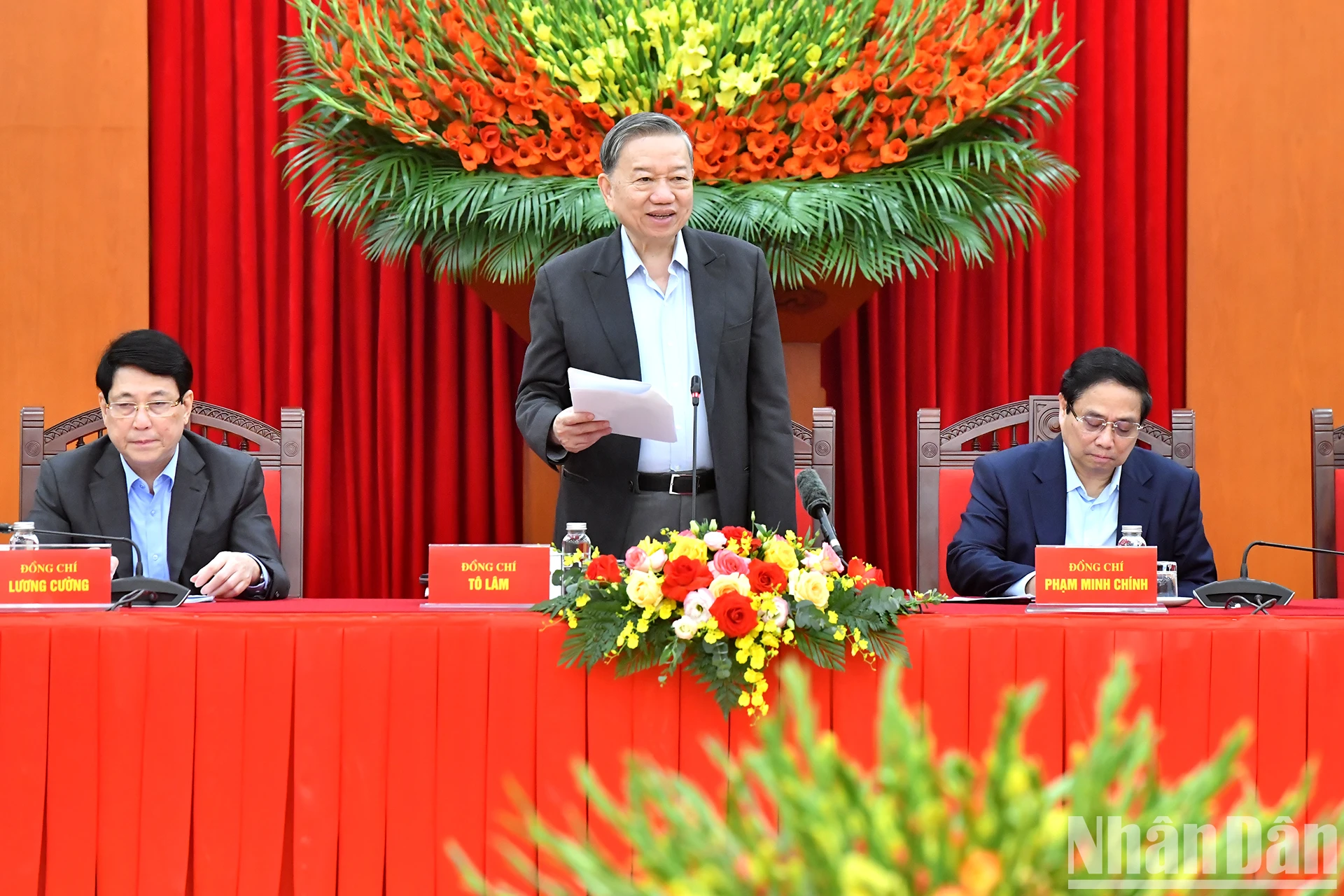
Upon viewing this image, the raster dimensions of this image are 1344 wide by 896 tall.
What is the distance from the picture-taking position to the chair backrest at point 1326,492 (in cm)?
233

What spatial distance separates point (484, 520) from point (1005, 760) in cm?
302

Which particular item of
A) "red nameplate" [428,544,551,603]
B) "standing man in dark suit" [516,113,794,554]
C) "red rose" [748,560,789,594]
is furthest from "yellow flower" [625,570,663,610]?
"standing man in dark suit" [516,113,794,554]

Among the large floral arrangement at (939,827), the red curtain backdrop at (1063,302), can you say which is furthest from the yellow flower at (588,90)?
the large floral arrangement at (939,827)

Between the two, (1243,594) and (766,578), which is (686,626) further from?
(1243,594)

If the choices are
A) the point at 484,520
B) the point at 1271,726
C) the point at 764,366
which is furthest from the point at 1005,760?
the point at 484,520

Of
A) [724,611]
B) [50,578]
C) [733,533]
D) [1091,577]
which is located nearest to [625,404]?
[733,533]

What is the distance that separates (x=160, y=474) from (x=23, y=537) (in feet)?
1.22

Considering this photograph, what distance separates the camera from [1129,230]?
11.3 feet

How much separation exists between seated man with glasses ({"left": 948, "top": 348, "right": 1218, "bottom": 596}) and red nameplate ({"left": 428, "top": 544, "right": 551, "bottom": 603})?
838mm

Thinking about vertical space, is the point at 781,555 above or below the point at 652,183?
below

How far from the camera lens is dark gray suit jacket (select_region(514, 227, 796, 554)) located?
6.10ft

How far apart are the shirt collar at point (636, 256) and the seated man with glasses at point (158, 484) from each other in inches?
29.4

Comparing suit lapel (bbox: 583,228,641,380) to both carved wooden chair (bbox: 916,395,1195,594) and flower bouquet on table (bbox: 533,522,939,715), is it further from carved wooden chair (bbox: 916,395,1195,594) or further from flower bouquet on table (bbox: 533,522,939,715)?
carved wooden chair (bbox: 916,395,1195,594)

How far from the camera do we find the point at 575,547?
5.31ft
